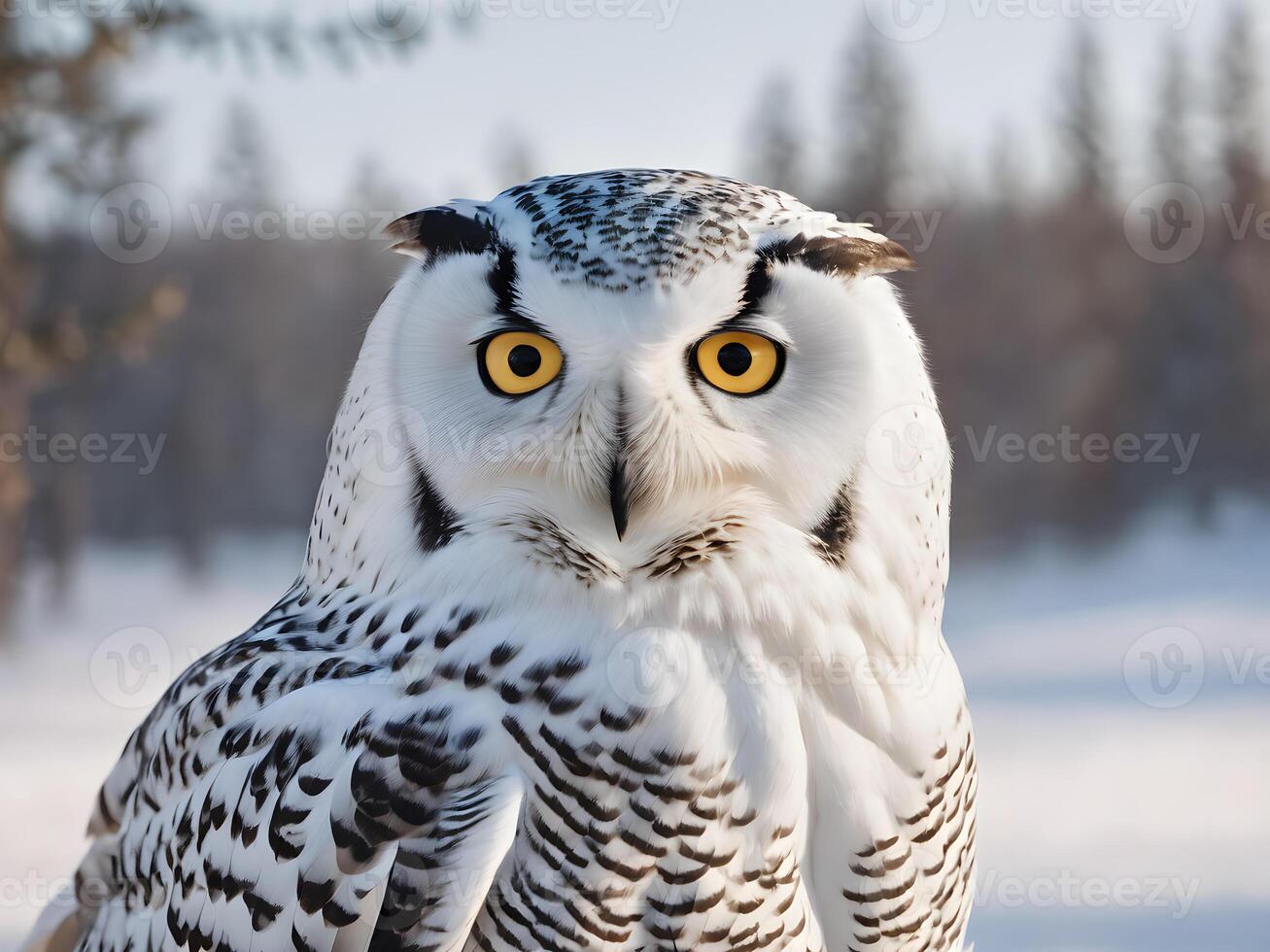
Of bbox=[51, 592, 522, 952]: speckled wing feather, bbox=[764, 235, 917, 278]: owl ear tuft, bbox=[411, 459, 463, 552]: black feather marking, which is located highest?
bbox=[764, 235, 917, 278]: owl ear tuft

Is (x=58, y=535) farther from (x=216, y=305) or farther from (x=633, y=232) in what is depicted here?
(x=633, y=232)

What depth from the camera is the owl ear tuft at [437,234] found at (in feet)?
2.61

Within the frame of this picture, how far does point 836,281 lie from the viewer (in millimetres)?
781

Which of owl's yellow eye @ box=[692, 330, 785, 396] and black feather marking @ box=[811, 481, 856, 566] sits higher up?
owl's yellow eye @ box=[692, 330, 785, 396]

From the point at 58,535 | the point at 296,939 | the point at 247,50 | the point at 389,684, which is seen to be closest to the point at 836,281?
the point at 389,684

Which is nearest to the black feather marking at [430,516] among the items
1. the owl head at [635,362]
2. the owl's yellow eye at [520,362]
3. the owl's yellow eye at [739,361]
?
the owl head at [635,362]

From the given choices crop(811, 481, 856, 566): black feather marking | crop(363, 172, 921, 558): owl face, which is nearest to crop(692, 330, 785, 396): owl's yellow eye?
crop(363, 172, 921, 558): owl face

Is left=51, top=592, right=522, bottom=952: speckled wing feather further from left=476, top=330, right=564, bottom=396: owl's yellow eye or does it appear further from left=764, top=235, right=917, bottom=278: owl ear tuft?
left=764, top=235, right=917, bottom=278: owl ear tuft

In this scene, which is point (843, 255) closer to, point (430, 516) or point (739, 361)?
point (739, 361)

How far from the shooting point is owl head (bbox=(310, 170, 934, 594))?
73cm

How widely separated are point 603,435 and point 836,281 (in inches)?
8.0

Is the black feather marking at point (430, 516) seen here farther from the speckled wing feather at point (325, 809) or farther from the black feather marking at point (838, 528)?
the black feather marking at point (838, 528)

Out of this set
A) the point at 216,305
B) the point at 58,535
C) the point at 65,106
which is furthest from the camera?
the point at 216,305

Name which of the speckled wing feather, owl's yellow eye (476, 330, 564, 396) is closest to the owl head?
owl's yellow eye (476, 330, 564, 396)
